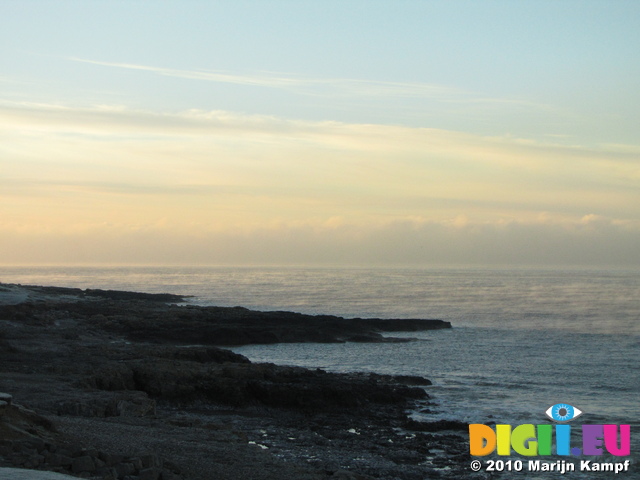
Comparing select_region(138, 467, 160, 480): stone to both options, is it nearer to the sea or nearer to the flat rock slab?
the flat rock slab

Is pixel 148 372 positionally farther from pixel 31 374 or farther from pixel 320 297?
pixel 320 297

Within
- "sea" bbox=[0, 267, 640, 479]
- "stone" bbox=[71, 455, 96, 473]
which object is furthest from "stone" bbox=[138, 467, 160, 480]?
"sea" bbox=[0, 267, 640, 479]

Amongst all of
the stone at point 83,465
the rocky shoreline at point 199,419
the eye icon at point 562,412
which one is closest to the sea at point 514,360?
the eye icon at point 562,412

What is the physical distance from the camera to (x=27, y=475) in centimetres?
944

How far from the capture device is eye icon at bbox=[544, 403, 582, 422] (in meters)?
21.1

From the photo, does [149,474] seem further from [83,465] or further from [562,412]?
[562,412]

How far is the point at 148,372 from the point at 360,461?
371 inches

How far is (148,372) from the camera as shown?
21.8 meters

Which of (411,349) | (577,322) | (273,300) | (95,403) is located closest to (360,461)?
(95,403)

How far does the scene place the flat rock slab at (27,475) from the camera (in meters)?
9.25

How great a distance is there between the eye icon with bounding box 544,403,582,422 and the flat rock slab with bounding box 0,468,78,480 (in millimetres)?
15900

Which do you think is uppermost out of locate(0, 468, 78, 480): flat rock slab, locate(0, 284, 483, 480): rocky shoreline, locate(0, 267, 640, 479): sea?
locate(0, 468, 78, 480): flat rock slab

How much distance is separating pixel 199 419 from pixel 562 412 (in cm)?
1207

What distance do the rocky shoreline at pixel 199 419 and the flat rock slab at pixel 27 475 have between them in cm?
74
